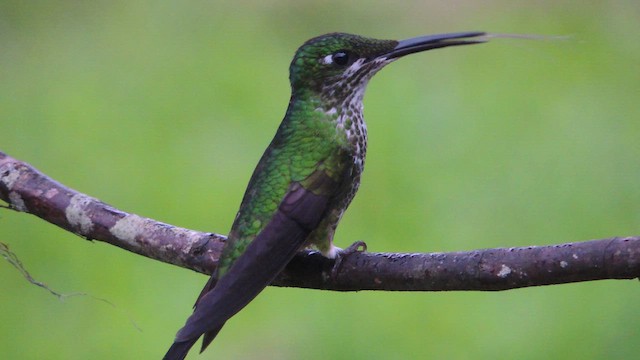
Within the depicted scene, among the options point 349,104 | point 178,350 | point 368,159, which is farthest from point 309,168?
point 368,159

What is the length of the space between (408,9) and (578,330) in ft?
16.4

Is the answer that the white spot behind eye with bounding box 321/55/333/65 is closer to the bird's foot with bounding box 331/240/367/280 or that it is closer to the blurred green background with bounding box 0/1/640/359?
the bird's foot with bounding box 331/240/367/280

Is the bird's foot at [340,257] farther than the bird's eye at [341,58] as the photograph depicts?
No

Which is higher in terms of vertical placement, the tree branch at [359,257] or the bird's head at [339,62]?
the bird's head at [339,62]

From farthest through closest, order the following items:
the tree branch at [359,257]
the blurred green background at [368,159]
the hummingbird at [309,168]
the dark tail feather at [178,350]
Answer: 1. the blurred green background at [368,159]
2. the hummingbird at [309,168]
3. the dark tail feather at [178,350]
4. the tree branch at [359,257]

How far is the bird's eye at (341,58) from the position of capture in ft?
11.4

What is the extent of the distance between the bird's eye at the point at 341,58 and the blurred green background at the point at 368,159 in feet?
9.76

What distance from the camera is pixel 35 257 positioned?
23.2 ft

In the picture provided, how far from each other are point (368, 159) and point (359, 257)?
472 centimetres

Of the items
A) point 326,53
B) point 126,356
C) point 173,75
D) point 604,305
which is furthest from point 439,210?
point 326,53

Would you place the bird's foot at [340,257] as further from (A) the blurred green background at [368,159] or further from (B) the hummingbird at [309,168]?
(A) the blurred green background at [368,159]

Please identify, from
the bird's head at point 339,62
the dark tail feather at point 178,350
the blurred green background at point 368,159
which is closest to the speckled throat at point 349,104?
the bird's head at point 339,62

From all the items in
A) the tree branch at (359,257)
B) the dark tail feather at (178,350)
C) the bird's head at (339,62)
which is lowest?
the dark tail feather at (178,350)

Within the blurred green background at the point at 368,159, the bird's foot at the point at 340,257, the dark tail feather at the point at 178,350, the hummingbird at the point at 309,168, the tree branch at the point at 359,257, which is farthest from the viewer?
the blurred green background at the point at 368,159
